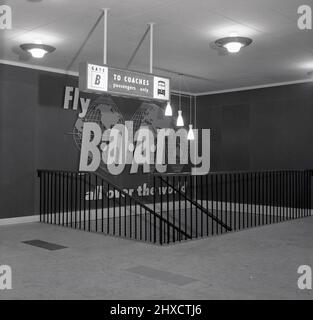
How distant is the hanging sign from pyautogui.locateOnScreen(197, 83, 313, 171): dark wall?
16.7 feet

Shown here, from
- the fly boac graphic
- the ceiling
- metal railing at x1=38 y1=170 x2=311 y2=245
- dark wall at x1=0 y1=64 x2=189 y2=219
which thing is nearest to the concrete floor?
metal railing at x1=38 y1=170 x2=311 y2=245

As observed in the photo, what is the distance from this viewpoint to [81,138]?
960cm

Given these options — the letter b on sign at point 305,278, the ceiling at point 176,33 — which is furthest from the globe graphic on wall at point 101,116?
the letter b on sign at point 305,278

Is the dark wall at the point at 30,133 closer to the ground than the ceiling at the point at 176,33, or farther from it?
closer to the ground

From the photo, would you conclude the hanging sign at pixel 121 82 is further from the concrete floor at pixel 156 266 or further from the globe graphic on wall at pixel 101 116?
the globe graphic on wall at pixel 101 116

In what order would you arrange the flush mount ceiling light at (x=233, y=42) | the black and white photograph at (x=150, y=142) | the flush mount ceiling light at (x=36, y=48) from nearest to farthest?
the black and white photograph at (x=150, y=142), the flush mount ceiling light at (x=233, y=42), the flush mount ceiling light at (x=36, y=48)

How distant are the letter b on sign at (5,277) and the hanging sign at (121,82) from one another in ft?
8.01

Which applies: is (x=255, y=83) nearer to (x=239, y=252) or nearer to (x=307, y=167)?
(x=307, y=167)

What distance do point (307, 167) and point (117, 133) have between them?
4.64 m

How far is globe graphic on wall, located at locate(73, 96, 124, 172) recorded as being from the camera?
9562 mm

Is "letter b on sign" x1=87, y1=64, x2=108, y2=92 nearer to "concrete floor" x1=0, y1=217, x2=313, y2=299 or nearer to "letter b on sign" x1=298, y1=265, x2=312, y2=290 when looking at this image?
"concrete floor" x1=0, y1=217, x2=313, y2=299

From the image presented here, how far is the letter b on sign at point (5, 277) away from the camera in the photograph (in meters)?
4.38
